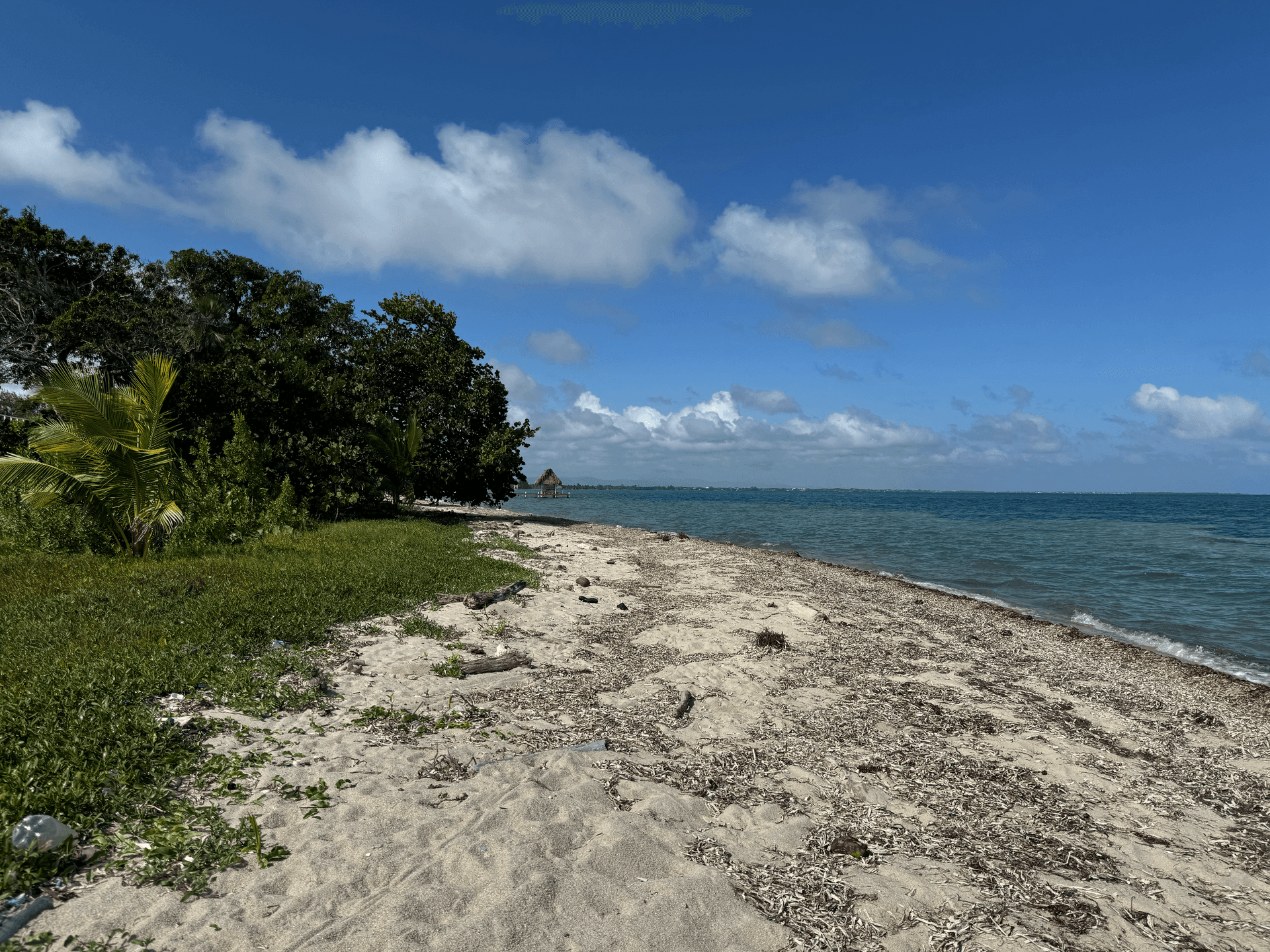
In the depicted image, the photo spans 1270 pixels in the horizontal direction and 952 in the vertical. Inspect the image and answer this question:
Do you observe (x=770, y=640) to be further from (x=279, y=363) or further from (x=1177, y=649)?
(x=279, y=363)

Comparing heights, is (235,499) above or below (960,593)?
above

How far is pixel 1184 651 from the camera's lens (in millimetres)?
12836

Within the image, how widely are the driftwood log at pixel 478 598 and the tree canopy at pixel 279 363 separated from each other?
1256 cm

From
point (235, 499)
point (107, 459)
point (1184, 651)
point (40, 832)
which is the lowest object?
point (1184, 651)

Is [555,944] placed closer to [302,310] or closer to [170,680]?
[170,680]

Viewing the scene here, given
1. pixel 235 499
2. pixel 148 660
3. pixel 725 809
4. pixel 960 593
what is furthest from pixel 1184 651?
pixel 235 499

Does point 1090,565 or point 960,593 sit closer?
point 960,593

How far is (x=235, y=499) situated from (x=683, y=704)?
47.0 feet

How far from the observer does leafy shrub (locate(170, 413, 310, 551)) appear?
46.4 feet

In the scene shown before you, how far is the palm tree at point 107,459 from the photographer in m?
11.8

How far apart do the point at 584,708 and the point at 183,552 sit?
10.4 meters

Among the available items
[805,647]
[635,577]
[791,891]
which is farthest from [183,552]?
[791,891]

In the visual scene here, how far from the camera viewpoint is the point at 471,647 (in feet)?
28.3

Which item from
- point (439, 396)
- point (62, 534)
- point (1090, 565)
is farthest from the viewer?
point (439, 396)
